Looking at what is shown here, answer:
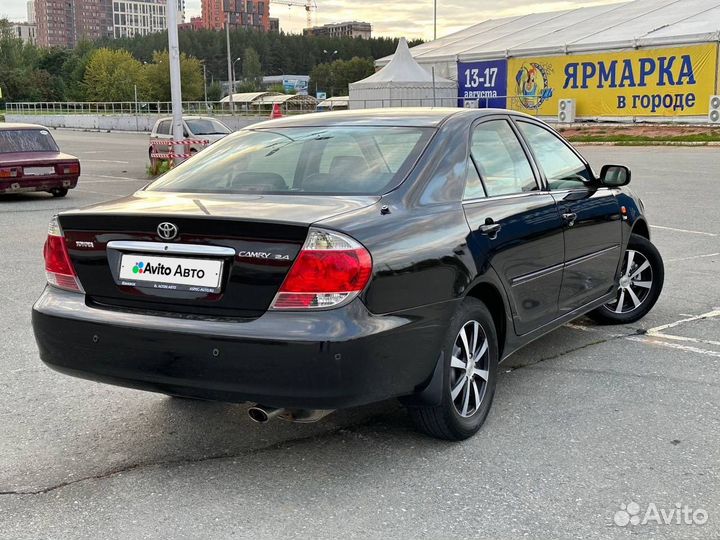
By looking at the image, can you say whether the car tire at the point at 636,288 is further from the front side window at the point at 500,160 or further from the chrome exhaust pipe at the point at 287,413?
the chrome exhaust pipe at the point at 287,413

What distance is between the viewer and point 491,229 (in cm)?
425

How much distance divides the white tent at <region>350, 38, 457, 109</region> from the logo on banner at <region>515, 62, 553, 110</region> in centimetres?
415

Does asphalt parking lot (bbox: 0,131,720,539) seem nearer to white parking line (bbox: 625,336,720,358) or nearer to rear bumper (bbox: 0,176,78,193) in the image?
white parking line (bbox: 625,336,720,358)

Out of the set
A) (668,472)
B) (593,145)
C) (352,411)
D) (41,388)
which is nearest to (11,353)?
(41,388)

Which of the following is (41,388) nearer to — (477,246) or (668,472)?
(477,246)

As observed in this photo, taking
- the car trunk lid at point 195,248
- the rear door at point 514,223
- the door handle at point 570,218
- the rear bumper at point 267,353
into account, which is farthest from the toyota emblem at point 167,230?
the door handle at point 570,218

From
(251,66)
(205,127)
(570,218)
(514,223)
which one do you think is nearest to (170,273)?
(514,223)

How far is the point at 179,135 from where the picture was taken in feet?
62.6

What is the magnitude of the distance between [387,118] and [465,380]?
149 centimetres

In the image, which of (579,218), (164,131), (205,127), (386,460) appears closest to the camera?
(386,460)

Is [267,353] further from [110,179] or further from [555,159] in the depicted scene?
[110,179]

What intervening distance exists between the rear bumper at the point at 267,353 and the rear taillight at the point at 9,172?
12522 mm

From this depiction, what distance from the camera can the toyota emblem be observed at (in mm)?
3561

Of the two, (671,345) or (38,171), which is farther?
(38,171)
